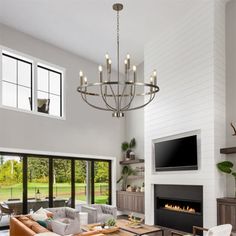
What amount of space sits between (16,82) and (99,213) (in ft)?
14.0

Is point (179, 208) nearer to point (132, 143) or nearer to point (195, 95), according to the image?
point (195, 95)

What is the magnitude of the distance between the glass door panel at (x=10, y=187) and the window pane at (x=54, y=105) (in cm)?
175

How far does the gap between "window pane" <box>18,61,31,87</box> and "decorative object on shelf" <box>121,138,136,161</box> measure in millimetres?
4007

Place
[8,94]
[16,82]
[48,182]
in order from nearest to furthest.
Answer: [8,94] < [16,82] < [48,182]

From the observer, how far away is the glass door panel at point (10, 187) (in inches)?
333

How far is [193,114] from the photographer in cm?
796

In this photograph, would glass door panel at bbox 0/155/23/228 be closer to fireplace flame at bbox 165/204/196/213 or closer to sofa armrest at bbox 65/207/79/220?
sofa armrest at bbox 65/207/79/220

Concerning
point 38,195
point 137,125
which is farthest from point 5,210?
point 137,125

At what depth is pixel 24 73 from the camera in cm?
924

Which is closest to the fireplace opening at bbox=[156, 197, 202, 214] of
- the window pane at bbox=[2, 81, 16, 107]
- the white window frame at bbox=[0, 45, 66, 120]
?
the white window frame at bbox=[0, 45, 66, 120]

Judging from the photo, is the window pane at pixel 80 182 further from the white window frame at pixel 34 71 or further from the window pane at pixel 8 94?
the window pane at pixel 8 94

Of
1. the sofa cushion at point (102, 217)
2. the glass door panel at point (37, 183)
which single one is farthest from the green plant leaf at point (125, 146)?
the sofa cushion at point (102, 217)

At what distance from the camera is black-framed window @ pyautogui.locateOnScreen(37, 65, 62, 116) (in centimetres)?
961

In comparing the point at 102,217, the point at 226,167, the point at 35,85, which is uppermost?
the point at 35,85
